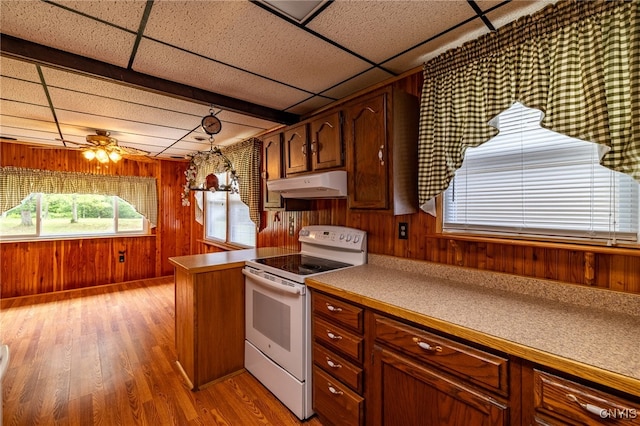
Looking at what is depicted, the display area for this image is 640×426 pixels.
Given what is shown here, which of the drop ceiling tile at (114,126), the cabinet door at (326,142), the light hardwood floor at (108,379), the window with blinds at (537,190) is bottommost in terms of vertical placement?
the light hardwood floor at (108,379)

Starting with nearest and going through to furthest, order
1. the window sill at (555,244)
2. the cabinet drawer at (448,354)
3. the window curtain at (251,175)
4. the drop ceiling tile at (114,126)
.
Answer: the cabinet drawer at (448,354)
the window sill at (555,244)
the drop ceiling tile at (114,126)
the window curtain at (251,175)

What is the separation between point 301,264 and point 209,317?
0.82 metres

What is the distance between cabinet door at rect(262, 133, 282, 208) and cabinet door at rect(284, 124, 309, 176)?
0.11 m

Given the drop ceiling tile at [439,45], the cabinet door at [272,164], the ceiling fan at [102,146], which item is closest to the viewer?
the drop ceiling tile at [439,45]

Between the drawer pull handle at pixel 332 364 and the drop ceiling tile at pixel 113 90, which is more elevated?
the drop ceiling tile at pixel 113 90

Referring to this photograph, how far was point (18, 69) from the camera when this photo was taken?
1866 millimetres

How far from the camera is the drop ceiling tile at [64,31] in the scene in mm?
1338

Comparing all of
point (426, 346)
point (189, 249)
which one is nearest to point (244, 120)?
point (426, 346)

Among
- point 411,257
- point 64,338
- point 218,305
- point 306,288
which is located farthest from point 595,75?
point 64,338

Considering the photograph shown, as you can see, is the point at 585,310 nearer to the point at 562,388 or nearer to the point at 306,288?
the point at 562,388

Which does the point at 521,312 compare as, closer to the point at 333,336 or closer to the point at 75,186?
the point at 333,336

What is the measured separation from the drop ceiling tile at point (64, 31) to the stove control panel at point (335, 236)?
1772 mm

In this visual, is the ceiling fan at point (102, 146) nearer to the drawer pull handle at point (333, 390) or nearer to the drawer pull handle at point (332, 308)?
the drawer pull handle at point (332, 308)

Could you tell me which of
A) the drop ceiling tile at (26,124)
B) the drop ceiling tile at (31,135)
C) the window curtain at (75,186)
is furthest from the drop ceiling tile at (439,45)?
the window curtain at (75,186)
